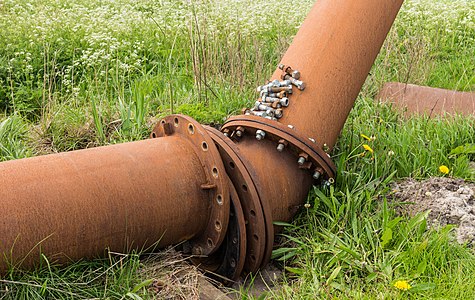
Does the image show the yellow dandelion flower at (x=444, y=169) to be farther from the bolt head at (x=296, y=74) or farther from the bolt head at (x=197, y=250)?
the bolt head at (x=197, y=250)

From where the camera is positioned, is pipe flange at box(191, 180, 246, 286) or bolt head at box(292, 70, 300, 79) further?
bolt head at box(292, 70, 300, 79)

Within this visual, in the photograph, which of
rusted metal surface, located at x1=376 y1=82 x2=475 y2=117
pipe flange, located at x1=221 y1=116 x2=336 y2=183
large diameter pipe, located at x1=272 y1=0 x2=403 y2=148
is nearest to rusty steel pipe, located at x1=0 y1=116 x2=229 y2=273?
pipe flange, located at x1=221 y1=116 x2=336 y2=183

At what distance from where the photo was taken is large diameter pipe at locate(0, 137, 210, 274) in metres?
2.48

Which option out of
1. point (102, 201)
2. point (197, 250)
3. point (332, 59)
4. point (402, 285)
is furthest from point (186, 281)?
point (332, 59)

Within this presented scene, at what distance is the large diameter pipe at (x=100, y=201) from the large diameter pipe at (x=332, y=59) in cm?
69

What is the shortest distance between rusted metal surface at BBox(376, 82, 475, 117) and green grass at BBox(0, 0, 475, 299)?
16 centimetres

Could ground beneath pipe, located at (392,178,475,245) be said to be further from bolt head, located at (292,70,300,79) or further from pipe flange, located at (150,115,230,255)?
pipe flange, located at (150,115,230,255)

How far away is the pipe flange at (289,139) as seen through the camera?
3.06m

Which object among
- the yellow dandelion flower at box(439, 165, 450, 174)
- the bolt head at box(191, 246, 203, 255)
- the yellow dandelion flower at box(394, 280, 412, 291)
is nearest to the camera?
the yellow dandelion flower at box(394, 280, 412, 291)

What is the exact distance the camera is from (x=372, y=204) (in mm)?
3385

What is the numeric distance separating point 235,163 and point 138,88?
91.0 inches

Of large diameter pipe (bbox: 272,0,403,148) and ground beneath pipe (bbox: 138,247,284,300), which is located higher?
large diameter pipe (bbox: 272,0,403,148)

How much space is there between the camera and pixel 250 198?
2.86 metres

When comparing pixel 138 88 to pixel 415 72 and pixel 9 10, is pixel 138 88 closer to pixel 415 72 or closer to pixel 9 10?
pixel 415 72
